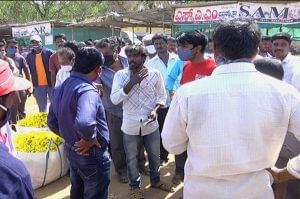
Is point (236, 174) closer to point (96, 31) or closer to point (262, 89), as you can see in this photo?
point (262, 89)

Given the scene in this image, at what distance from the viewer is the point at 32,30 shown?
14.7 m

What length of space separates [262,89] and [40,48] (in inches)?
241

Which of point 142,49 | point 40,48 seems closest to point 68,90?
point 142,49

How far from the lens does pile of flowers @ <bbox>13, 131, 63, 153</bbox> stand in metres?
4.41

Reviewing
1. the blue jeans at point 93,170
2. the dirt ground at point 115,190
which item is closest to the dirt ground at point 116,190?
the dirt ground at point 115,190

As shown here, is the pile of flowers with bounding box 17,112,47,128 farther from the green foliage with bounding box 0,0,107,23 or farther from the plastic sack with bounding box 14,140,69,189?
the green foliage with bounding box 0,0,107,23

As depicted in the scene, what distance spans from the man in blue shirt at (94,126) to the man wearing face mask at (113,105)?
144 cm

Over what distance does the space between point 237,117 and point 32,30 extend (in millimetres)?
14143

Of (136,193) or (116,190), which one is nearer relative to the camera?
(136,193)

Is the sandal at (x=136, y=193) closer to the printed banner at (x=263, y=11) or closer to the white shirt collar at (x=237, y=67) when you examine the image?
the white shirt collar at (x=237, y=67)

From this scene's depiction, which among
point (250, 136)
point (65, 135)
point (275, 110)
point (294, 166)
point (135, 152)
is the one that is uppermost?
point (275, 110)

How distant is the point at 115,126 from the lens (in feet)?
15.1

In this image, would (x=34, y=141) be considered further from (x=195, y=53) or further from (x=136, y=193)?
(x=195, y=53)

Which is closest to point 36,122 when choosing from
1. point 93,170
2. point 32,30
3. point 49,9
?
point 93,170
